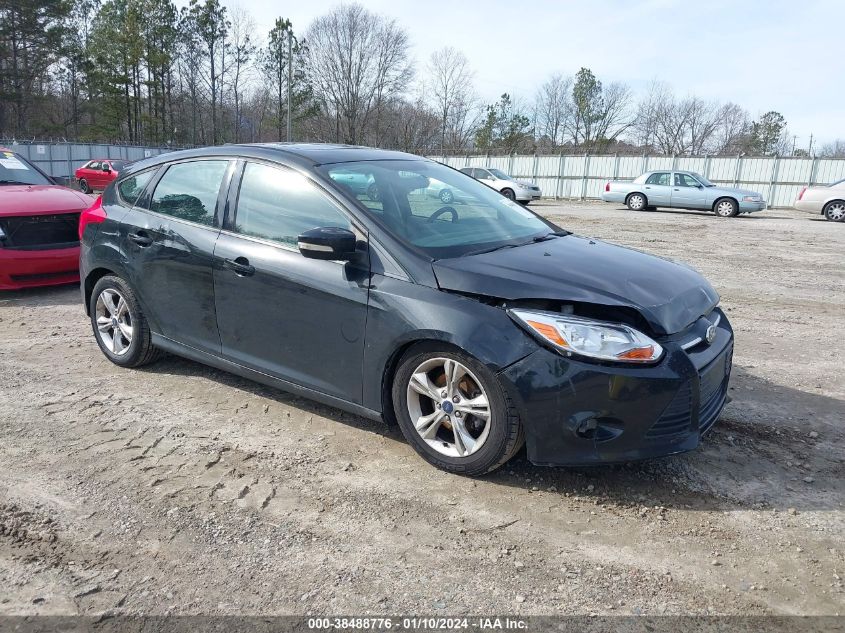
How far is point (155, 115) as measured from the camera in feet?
193

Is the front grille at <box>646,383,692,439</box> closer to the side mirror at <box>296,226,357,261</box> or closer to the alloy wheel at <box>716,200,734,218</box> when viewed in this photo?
the side mirror at <box>296,226,357,261</box>

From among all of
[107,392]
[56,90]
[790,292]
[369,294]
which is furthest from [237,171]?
[56,90]

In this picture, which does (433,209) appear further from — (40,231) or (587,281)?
(40,231)

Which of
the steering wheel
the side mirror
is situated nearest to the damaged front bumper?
the side mirror

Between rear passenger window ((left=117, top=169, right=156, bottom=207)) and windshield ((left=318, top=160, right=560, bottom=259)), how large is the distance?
5.55 feet

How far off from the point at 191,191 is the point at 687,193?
21.9 meters

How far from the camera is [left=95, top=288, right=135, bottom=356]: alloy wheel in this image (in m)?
4.85

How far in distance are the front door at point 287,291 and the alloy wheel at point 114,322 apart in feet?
3.82

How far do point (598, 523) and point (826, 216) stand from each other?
21797 mm

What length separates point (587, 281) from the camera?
3.24m

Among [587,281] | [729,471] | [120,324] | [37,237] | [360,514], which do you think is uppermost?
[587,281]

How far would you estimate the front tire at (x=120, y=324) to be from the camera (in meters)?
4.73

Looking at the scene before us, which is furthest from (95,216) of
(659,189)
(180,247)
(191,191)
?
(659,189)

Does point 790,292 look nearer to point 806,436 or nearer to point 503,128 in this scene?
point 806,436
